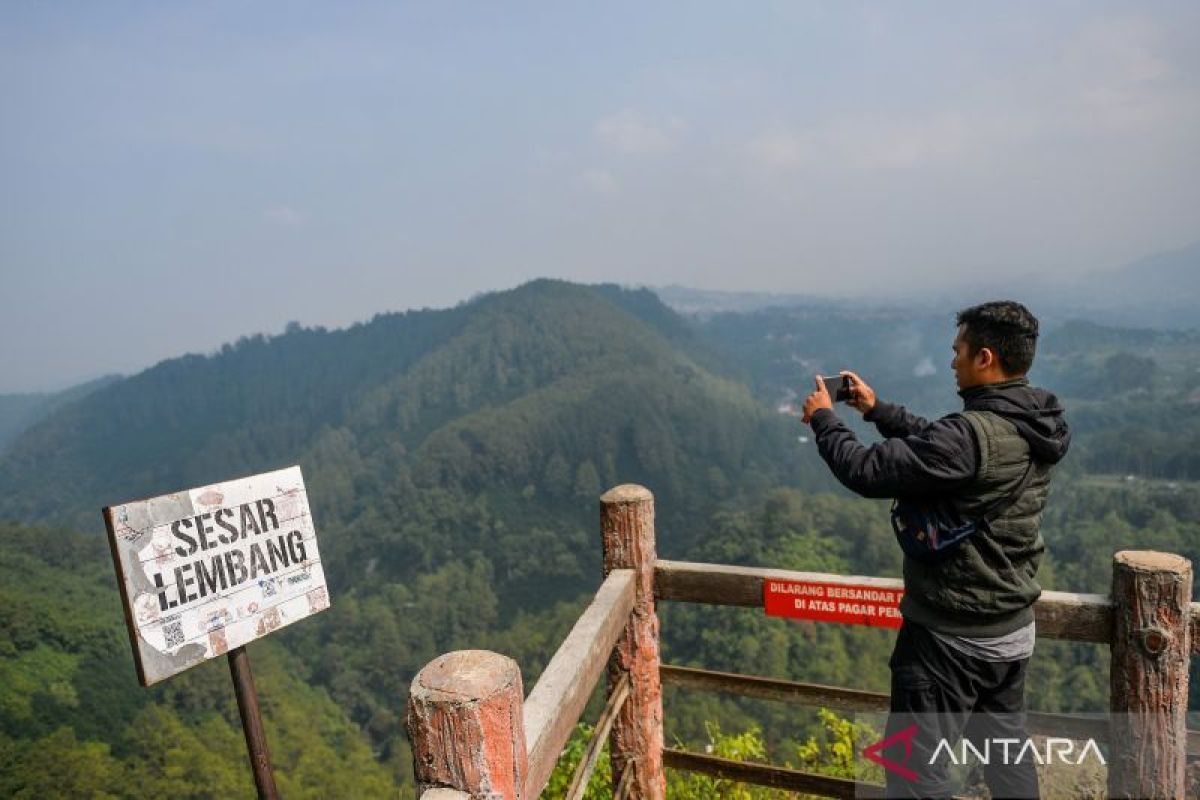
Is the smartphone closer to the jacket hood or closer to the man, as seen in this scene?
the man

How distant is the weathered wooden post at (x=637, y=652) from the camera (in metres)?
2.98

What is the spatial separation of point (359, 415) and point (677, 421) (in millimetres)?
59809

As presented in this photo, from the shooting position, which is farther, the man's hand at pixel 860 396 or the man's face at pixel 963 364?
the man's hand at pixel 860 396

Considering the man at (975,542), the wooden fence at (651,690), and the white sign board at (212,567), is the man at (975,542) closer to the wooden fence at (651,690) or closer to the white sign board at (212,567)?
the wooden fence at (651,690)

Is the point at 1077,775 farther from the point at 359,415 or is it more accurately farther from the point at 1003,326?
Answer: the point at 359,415

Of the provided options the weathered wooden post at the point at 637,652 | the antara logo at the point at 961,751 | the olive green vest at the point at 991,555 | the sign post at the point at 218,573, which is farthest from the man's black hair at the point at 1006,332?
the sign post at the point at 218,573

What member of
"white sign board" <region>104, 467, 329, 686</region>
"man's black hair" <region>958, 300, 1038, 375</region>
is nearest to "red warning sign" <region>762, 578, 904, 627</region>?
"man's black hair" <region>958, 300, 1038, 375</region>

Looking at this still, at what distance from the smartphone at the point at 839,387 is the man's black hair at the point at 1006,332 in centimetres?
49

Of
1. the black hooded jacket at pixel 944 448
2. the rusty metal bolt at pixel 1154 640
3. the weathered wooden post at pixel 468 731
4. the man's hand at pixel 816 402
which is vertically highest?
the man's hand at pixel 816 402

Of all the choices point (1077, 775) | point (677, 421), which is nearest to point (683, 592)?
point (1077, 775)

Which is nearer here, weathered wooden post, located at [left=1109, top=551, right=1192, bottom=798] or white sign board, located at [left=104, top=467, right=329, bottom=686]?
white sign board, located at [left=104, top=467, right=329, bottom=686]

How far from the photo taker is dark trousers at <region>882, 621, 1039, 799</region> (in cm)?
210

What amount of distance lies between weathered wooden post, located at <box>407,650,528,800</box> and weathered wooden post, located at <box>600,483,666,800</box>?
4.61ft

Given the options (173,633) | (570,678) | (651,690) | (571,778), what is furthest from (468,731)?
(571,778)
